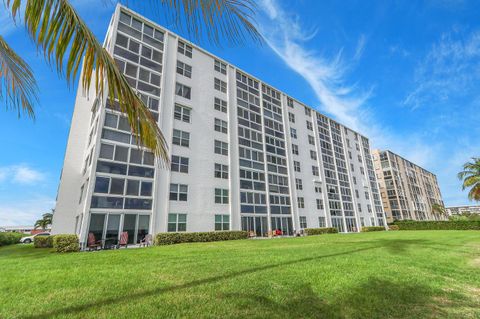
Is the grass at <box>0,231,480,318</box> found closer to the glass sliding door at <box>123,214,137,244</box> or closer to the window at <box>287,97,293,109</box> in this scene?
the glass sliding door at <box>123,214,137,244</box>

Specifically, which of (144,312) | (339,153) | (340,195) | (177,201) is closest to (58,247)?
(177,201)

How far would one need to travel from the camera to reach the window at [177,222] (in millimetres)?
21888

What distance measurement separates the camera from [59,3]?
2615mm

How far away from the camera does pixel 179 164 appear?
79.6 feet

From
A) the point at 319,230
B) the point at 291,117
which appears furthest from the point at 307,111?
the point at 319,230

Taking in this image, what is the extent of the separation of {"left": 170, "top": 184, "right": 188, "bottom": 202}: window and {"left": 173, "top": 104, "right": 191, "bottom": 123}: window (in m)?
7.67

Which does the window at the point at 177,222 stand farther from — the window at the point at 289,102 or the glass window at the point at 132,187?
the window at the point at 289,102

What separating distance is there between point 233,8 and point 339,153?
50.4m

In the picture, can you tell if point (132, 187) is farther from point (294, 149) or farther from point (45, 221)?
point (45, 221)

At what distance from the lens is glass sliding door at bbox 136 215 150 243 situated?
20078 mm

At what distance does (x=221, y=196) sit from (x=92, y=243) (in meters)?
12.9

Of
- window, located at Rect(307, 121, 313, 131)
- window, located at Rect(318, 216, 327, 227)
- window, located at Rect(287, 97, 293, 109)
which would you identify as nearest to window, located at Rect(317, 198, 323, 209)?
window, located at Rect(318, 216, 327, 227)

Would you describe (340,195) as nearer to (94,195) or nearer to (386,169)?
(94,195)

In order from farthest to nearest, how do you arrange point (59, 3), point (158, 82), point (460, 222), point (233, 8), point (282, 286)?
point (460, 222) < point (158, 82) < point (282, 286) < point (59, 3) < point (233, 8)
